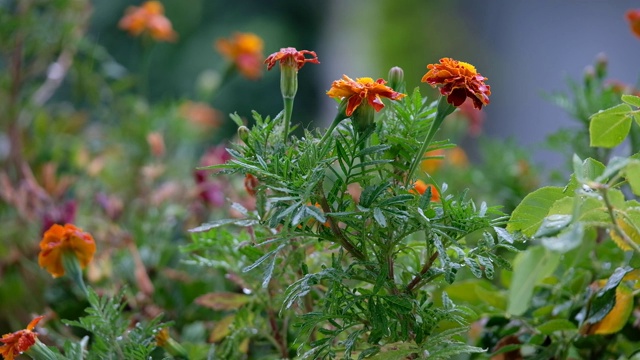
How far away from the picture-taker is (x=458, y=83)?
1.16 ft

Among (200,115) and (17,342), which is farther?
(200,115)

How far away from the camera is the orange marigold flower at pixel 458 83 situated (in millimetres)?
355

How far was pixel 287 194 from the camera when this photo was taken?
36 centimetres

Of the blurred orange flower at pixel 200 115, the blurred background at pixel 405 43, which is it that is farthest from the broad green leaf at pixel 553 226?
the blurred background at pixel 405 43

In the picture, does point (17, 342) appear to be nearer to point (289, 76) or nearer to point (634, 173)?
point (289, 76)

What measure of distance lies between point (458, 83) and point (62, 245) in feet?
0.89

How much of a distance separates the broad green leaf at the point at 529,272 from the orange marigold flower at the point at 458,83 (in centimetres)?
9

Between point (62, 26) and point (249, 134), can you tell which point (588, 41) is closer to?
point (62, 26)

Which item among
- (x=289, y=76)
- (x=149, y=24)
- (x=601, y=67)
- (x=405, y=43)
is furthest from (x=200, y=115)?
(x=405, y=43)

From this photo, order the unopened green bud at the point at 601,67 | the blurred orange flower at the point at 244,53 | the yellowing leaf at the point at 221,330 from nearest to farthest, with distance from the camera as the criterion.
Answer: the yellowing leaf at the point at 221,330 → the unopened green bud at the point at 601,67 → the blurred orange flower at the point at 244,53

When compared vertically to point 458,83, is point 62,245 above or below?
below

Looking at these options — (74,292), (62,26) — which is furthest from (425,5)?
(74,292)

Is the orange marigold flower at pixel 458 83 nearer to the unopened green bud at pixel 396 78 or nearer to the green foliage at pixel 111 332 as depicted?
the unopened green bud at pixel 396 78

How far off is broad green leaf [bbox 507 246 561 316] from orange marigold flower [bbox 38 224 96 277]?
29 cm
